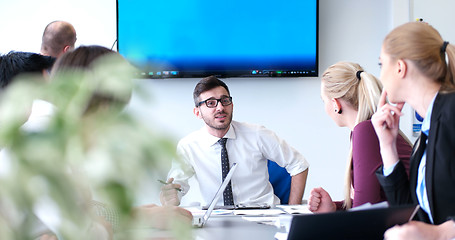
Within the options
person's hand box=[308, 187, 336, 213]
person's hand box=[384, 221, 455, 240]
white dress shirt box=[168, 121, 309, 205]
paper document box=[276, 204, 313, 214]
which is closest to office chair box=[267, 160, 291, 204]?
white dress shirt box=[168, 121, 309, 205]

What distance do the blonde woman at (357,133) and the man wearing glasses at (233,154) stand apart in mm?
836

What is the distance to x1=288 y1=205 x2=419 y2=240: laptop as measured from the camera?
1342 millimetres

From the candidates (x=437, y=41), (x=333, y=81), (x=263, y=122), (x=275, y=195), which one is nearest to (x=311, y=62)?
(x=263, y=122)

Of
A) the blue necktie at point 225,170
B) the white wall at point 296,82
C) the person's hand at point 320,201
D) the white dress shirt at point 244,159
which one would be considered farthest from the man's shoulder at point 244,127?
the person's hand at point 320,201

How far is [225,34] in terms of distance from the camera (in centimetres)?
426

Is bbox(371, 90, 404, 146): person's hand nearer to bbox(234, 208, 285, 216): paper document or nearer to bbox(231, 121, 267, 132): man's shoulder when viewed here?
bbox(234, 208, 285, 216): paper document

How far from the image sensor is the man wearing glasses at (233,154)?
3.31 metres

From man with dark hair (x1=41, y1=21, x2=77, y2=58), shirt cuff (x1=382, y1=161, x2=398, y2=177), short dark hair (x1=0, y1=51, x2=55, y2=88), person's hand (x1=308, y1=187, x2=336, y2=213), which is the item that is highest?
man with dark hair (x1=41, y1=21, x2=77, y2=58)

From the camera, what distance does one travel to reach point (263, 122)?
436 centimetres

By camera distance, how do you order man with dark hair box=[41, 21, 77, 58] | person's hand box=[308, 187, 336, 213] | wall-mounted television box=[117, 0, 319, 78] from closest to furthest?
person's hand box=[308, 187, 336, 213], man with dark hair box=[41, 21, 77, 58], wall-mounted television box=[117, 0, 319, 78]

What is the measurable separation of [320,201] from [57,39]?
93.8 inches

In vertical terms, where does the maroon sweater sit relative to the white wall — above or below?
below

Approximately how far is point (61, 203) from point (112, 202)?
1.4 inches

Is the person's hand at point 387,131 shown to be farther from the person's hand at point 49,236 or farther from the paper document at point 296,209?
the person's hand at point 49,236
